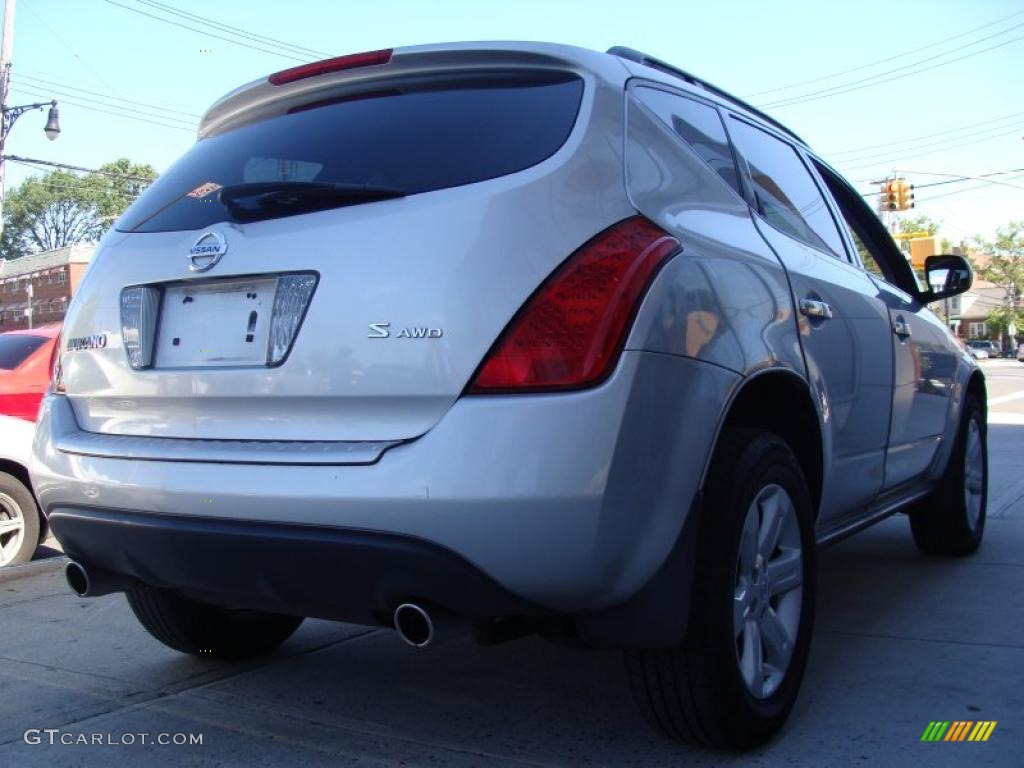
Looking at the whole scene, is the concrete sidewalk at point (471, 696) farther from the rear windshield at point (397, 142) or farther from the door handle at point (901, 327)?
the rear windshield at point (397, 142)

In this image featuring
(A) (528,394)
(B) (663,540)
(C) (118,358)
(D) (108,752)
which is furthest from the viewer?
(D) (108,752)

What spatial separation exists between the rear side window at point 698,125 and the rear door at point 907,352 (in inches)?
47.1

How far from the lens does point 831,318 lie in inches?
127

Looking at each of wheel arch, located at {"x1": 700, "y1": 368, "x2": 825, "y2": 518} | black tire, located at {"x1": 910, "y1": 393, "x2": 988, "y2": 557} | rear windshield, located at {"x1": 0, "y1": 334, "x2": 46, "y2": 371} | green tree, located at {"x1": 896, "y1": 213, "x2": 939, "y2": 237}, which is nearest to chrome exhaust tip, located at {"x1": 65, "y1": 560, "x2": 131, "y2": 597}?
wheel arch, located at {"x1": 700, "y1": 368, "x2": 825, "y2": 518}

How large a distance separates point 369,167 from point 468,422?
28.9 inches

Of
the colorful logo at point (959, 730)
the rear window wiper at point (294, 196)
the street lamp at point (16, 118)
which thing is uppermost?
the street lamp at point (16, 118)

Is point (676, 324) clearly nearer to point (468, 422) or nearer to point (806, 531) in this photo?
point (468, 422)

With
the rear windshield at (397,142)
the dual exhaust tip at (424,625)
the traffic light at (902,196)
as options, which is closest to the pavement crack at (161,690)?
the dual exhaust tip at (424,625)

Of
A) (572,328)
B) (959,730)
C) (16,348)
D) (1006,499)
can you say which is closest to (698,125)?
(572,328)

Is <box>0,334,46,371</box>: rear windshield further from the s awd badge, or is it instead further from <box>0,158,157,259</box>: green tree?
<box>0,158,157,259</box>: green tree

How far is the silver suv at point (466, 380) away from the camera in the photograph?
2.07 meters

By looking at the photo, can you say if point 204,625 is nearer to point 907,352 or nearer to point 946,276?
point 907,352

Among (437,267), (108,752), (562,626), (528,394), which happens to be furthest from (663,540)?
(108,752)

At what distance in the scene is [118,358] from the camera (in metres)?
2.58
